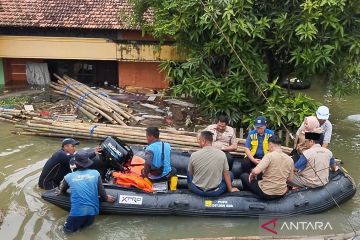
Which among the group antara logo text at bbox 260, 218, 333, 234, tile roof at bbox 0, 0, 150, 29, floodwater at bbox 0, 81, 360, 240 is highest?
tile roof at bbox 0, 0, 150, 29

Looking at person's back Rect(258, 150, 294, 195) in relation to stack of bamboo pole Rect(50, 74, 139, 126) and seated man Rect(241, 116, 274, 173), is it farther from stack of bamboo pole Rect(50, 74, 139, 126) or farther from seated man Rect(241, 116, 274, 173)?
stack of bamboo pole Rect(50, 74, 139, 126)

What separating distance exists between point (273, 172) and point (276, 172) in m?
0.05

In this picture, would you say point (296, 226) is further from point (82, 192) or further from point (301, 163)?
point (82, 192)

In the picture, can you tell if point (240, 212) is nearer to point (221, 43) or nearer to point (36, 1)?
point (221, 43)

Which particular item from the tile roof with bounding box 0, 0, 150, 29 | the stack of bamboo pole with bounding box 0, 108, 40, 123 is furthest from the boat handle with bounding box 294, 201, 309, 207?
the tile roof with bounding box 0, 0, 150, 29

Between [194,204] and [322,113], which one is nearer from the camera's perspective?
[194,204]

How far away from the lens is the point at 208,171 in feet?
25.3

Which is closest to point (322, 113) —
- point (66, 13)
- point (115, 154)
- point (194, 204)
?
point (194, 204)

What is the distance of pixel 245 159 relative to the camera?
30.0 ft

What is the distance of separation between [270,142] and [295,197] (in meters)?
1.29


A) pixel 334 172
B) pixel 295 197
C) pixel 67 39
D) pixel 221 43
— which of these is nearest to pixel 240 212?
pixel 295 197

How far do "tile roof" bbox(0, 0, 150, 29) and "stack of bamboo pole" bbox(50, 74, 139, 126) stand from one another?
2.85m

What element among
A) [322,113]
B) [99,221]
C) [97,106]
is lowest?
[99,221]

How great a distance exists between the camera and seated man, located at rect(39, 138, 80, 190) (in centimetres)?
847
